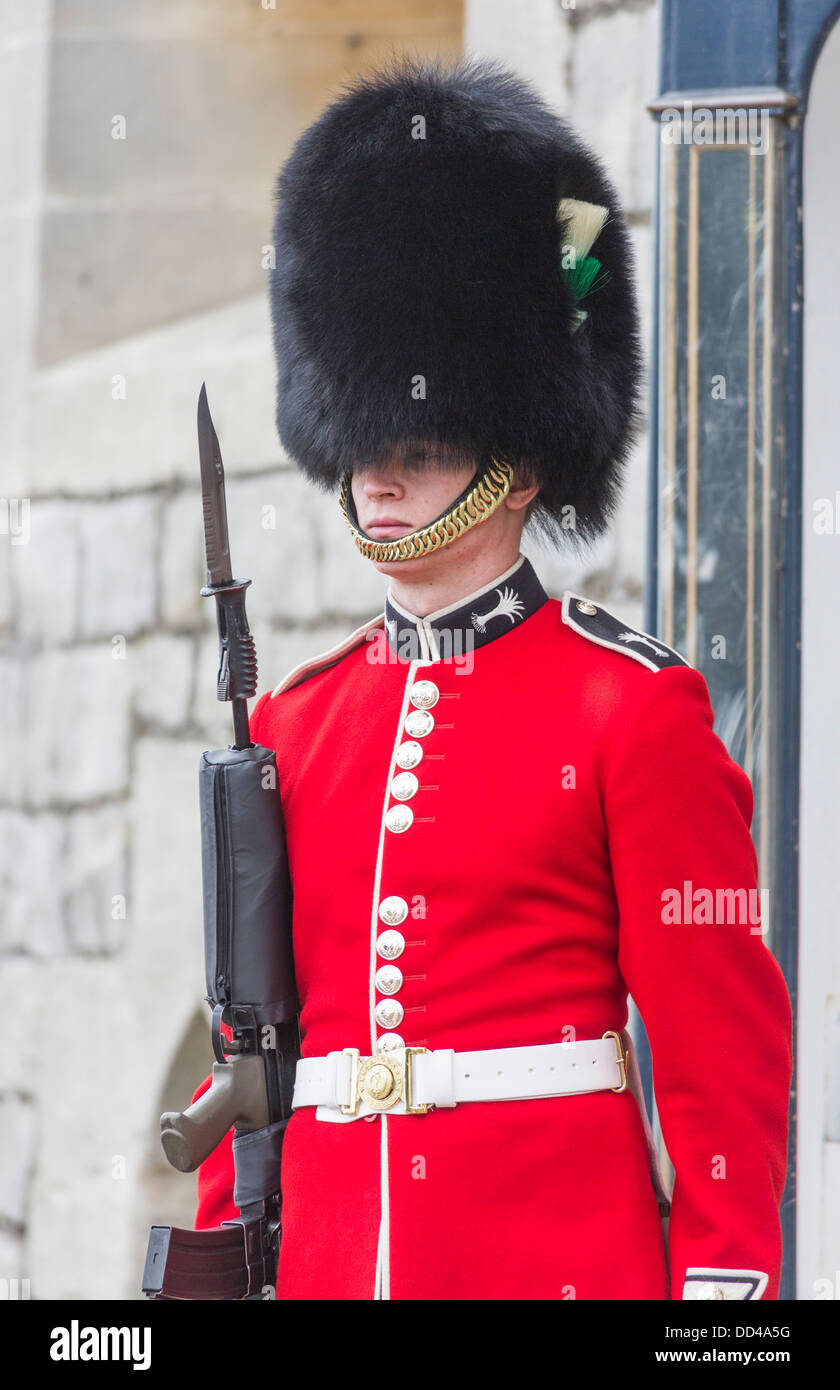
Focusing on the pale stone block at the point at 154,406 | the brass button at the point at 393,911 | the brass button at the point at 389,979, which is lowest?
the brass button at the point at 389,979

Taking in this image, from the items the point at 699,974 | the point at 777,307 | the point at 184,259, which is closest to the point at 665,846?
the point at 699,974

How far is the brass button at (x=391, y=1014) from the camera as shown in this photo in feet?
5.71

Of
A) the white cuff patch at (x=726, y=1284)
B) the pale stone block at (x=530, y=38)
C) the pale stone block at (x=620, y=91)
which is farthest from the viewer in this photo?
the pale stone block at (x=530, y=38)

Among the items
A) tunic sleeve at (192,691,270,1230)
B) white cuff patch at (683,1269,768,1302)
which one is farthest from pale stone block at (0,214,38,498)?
white cuff patch at (683,1269,768,1302)

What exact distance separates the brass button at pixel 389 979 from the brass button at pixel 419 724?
230 mm

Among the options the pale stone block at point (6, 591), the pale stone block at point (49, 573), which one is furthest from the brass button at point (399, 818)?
the pale stone block at point (6, 591)

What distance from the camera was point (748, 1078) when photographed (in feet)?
5.51

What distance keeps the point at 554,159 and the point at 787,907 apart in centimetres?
108

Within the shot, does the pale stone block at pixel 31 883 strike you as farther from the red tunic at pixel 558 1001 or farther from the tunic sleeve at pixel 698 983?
the tunic sleeve at pixel 698 983

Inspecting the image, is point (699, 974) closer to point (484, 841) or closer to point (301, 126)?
point (484, 841)

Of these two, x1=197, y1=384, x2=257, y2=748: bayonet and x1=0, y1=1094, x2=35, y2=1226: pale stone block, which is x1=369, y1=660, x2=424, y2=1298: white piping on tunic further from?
x1=0, y1=1094, x2=35, y2=1226: pale stone block

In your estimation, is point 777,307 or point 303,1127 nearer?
point 303,1127

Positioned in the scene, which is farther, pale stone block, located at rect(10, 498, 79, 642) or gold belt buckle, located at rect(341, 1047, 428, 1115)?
pale stone block, located at rect(10, 498, 79, 642)

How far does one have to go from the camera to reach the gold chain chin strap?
177 centimetres
